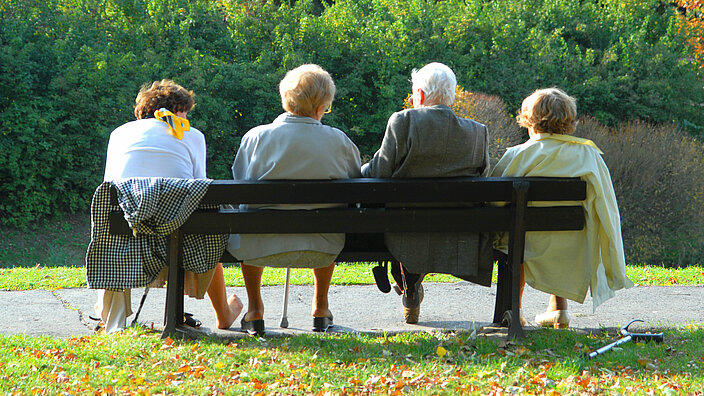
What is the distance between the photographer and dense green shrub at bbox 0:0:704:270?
14.7 m

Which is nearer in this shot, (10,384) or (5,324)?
(10,384)

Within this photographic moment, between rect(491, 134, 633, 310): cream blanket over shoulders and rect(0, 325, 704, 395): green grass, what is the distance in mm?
308

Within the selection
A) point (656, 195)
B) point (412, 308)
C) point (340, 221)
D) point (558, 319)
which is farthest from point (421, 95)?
point (656, 195)

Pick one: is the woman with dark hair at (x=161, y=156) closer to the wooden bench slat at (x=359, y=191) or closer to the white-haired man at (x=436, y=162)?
the wooden bench slat at (x=359, y=191)

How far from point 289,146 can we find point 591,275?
6.25 feet

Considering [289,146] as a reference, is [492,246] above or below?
below

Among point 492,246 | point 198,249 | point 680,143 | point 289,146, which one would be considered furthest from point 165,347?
point 680,143

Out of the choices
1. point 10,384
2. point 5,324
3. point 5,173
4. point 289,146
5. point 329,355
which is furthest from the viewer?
point 5,173

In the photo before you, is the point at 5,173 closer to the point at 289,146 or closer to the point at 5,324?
the point at 5,324

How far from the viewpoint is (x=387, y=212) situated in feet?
15.0

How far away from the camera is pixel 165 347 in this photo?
4.40m

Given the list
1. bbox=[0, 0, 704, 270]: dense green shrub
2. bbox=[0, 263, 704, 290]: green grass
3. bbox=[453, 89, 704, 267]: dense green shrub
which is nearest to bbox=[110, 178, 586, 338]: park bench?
bbox=[0, 263, 704, 290]: green grass

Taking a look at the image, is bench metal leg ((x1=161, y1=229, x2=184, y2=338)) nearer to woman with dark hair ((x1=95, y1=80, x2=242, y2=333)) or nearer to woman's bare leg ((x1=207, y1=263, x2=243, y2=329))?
woman with dark hair ((x1=95, y1=80, x2=242, y2=333))

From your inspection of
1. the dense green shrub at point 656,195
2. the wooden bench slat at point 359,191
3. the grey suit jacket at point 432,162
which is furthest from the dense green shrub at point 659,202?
the wooden bench slat at point 359,191
